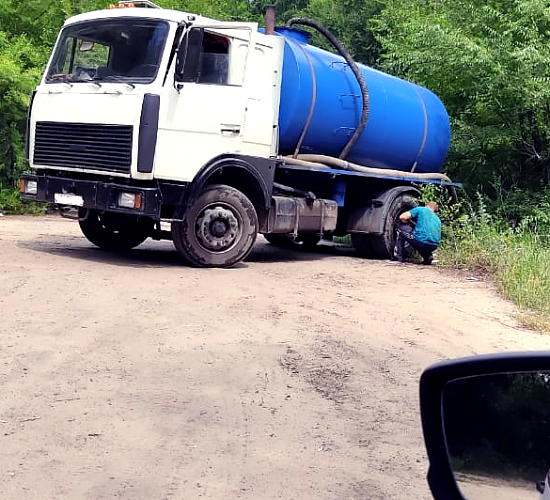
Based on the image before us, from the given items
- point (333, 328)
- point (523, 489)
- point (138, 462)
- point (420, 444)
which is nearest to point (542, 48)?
point (333, 328)

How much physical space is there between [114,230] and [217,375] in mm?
6571

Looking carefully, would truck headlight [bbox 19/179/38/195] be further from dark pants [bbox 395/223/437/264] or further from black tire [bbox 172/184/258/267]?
dark pants [bbox 395/223/437/264]

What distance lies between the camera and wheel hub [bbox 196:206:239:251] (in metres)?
10.8

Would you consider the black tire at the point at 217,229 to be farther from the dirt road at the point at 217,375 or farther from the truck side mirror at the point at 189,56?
the truck side mirror at the point at 189,56

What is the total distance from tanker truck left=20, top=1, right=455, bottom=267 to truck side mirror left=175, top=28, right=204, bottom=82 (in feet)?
0.05

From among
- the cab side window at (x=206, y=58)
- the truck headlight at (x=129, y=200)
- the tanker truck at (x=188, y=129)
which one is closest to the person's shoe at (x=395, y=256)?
the tanker truck at (x=188, y=129)

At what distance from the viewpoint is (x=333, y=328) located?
7879 millimetres

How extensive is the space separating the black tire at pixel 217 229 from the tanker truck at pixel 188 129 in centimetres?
1

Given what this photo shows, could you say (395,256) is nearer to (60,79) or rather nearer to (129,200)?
(129,200)

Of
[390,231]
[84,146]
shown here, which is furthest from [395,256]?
[84,146]

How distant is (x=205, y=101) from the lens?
10.6 metres

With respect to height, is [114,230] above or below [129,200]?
below

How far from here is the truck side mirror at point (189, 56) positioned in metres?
10.4

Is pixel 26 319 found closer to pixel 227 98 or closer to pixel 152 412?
pixel 152 412
